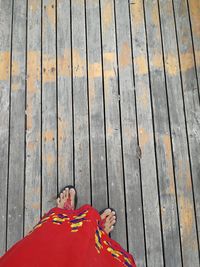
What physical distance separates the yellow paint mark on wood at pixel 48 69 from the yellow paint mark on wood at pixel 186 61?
2.30ft

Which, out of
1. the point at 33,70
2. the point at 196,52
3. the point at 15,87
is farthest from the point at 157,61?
the point at 15,87

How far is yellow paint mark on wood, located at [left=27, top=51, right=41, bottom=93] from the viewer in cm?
204

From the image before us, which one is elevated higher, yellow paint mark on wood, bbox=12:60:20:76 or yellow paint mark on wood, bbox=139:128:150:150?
yellow paint mark on wood, bbox=12:60:20:76

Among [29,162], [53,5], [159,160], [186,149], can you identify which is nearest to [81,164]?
[29,162]

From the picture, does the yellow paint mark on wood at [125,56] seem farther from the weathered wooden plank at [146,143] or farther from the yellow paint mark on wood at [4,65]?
the yellow paint mark on wood at [4,65]

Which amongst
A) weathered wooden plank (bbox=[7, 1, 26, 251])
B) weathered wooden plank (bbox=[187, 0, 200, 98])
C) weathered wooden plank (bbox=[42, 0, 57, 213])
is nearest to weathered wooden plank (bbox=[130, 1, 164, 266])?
weathered wooden plank (bbox=[187, 0, 200, 98])

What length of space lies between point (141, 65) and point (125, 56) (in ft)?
0.34

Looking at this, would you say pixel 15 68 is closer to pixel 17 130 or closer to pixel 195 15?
pixel 17 130

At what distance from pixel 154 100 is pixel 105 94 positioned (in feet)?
0.86

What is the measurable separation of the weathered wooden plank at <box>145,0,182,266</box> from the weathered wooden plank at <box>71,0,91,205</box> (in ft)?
1.19

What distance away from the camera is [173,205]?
6.11 feet

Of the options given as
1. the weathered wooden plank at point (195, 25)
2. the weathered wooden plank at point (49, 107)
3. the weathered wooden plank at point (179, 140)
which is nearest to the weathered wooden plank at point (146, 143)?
the weathered wooden plank at point (179, 140)

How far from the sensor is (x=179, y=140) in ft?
6.39

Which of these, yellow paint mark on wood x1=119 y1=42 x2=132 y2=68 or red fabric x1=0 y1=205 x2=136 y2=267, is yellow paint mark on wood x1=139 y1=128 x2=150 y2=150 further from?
red fabric x1=0 y1=205 x2=136 y2=267
